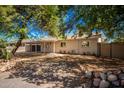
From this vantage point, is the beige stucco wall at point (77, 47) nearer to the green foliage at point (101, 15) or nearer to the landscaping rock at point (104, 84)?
the green foliage at point (101, 15)

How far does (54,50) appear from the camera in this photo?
46.3 ft

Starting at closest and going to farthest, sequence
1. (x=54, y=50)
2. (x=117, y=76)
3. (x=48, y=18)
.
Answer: (x=117, y=76) → (x=48, y=18) → (x=54, y=50)

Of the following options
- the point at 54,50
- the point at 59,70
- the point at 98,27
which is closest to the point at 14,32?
the point at 59,70

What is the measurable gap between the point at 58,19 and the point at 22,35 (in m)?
1.51

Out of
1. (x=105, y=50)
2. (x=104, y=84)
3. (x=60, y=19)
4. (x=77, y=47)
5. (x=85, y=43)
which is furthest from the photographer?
(x=77, y=47)

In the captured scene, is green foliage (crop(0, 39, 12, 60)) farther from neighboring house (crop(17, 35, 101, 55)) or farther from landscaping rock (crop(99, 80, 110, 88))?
neighboring house (crop(17, 35, 101, 55))

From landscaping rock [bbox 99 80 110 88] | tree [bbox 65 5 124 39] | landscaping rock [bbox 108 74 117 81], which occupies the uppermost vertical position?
tree [bbox 65 5 124 39]

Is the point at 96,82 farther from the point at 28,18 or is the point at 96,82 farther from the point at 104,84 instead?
the point at 28,18

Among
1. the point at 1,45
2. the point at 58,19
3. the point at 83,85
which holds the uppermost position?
the point at 58,19

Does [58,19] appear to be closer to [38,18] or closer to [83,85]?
[38,18]

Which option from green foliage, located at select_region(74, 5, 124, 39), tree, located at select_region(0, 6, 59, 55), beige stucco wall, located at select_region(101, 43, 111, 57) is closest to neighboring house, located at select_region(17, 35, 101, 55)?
beige stucco wall, located at select_region(101, 43, 111, 57)

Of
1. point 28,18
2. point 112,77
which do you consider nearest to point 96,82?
point 112,77

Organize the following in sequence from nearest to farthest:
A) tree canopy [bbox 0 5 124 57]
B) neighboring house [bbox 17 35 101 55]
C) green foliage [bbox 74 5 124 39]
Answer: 1. green foliage [bbox 74 5 124 39]
2. tree canopy [bbox 0 5 124 57]
3. neighboring house [bbox 17 35 101 55]

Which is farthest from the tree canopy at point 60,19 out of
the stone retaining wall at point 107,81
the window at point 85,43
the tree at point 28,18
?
the window at point 85,43
